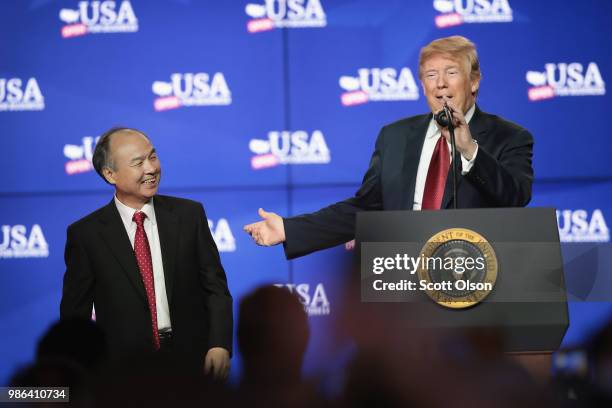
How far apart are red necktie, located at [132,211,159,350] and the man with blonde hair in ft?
2.18

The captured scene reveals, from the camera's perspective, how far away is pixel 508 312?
6.53 feet

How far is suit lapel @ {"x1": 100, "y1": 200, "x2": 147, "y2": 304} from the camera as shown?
3.07 meters

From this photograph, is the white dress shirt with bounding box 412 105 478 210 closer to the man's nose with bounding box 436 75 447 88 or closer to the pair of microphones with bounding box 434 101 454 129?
the man's nose with bounding box 436 75 447 88

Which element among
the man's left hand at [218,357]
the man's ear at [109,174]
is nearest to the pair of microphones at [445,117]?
the man's left hand at [218,357]

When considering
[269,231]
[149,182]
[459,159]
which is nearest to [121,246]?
[149,182]

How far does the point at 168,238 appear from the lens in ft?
10.4

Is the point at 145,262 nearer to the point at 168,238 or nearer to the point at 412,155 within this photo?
the point at 168,238

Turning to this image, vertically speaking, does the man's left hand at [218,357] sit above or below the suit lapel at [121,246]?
below

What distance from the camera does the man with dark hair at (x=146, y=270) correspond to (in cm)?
306

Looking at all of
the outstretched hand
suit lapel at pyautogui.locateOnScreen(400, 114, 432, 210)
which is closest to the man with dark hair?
the outstretched hand

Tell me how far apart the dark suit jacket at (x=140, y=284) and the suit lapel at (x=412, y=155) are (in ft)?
2.84

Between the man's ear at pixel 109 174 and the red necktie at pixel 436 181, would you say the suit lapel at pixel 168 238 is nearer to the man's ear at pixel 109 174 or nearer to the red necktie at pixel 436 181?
the man's ear at pixel 109 174

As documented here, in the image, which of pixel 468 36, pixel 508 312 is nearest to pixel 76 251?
pixel 508 312

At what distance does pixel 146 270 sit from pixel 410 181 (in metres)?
1.10
